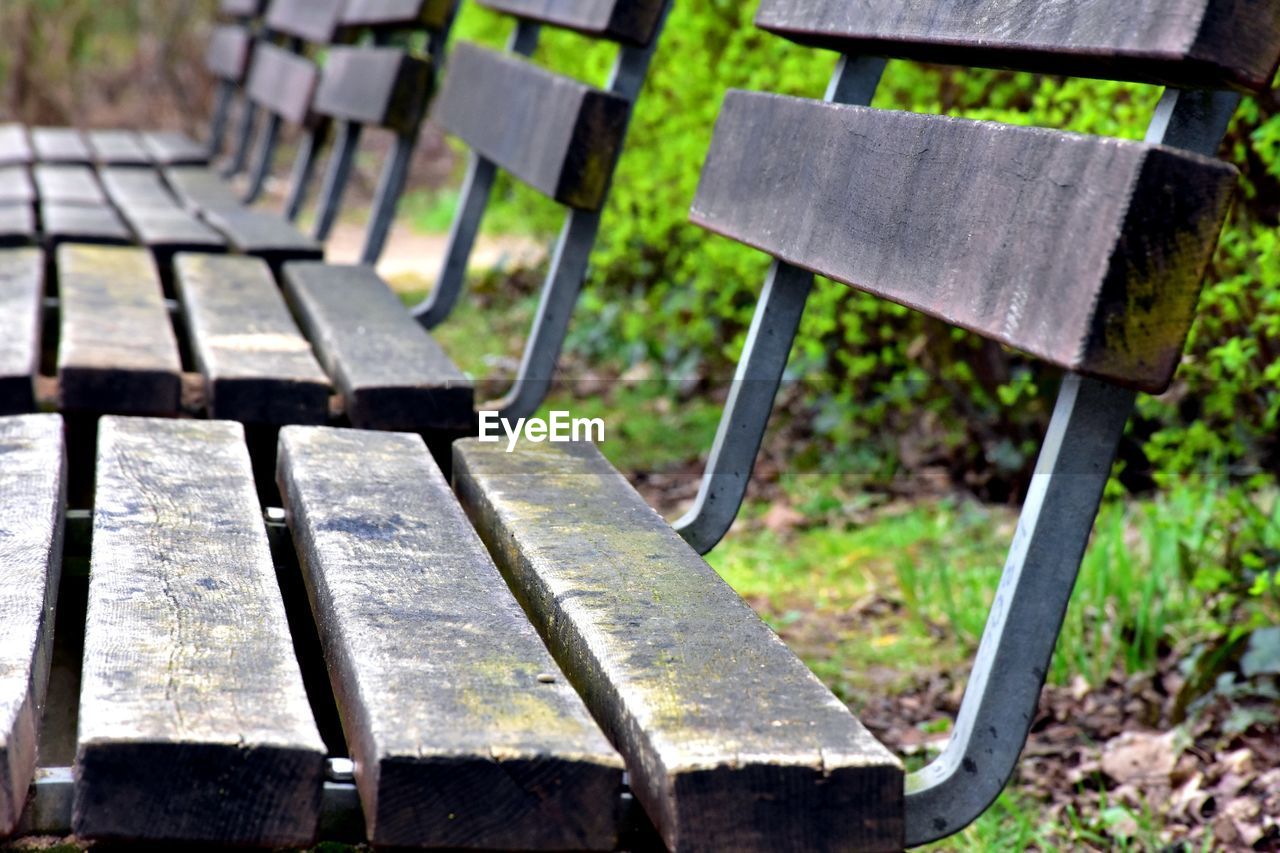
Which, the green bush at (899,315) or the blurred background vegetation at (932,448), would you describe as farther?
the green bush at (899,315)

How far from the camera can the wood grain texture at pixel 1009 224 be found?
107cm

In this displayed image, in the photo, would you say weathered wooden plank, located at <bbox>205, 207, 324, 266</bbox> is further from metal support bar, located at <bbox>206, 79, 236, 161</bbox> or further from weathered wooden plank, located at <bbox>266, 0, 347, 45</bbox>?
metal support bar, located at <bbox>206, 79, 236, 161</bbox>

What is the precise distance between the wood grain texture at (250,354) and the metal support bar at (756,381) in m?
0.53

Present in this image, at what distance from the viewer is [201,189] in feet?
14.4

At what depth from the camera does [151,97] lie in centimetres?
977

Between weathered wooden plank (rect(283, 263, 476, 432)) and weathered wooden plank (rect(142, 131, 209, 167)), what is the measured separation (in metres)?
2.72

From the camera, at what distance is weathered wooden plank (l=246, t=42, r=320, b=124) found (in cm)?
→ 423

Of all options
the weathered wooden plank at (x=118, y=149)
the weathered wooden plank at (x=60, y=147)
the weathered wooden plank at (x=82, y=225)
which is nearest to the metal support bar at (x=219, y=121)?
the weathered wooden plank at (x=118, y=149)

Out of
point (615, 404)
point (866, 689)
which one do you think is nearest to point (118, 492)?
point (866, 689)

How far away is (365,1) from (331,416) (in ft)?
6.97

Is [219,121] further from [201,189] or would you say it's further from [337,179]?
[337,179]

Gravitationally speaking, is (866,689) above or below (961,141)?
Result: below

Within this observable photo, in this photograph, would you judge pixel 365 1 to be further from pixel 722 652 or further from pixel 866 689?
pixel 722 652

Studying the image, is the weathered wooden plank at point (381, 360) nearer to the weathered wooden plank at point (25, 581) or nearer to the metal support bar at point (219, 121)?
the weathered wooden plank at point (25, 581)
